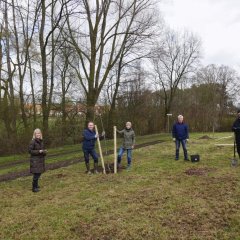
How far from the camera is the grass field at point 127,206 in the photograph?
674cm

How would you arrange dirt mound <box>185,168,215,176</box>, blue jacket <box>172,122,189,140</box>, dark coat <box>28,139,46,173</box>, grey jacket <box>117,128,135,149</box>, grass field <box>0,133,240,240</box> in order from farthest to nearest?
blue jacket <box>172,122,189,140</box> → grey jacket <box>117,128,135,149</box> → dirt mound <box>185,168,215,176</box> → dark coat <box>28,139,46,173</box> → grass field <box>0,133,240,240</box>

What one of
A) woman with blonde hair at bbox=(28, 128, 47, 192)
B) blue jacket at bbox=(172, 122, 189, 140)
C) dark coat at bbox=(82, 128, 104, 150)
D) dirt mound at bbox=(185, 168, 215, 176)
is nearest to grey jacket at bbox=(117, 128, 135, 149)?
dark coat at bbox=(82, 128, 104, 150)

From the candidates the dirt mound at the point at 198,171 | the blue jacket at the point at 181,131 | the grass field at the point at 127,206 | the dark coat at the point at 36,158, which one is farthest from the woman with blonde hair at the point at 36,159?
the blue jacket at the point at 181,131

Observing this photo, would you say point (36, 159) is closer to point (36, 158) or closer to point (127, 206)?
point (36, 158)

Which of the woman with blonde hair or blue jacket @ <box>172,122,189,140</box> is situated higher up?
blue jacket @ <box>172,122,189,140</box>

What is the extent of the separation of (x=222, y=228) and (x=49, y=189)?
5.78 metres

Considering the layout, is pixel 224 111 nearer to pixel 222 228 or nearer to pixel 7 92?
pixel 7 92

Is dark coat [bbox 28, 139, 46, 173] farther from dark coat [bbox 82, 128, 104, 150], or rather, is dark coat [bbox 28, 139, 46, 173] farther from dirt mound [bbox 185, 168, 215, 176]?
dirt mound [bbox 185, 168, 215, 176]

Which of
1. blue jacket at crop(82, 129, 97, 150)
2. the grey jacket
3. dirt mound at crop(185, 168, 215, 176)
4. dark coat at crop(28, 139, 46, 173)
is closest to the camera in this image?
dark coat at crop(28, 139, 46, 173)

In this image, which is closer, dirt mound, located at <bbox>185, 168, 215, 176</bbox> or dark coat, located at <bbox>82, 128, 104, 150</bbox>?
dirt mound, located at <bbox>185, 168, 215, 176</bbox>

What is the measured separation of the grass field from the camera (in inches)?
265

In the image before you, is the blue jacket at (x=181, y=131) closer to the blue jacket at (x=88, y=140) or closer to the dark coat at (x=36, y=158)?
the blue jacket at (x=88, y=140)

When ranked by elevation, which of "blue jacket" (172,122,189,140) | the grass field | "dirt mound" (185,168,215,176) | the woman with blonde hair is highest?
"blue jacket" (172,122,189,140)

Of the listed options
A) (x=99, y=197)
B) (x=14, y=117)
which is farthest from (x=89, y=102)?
(x=99, y=197)
